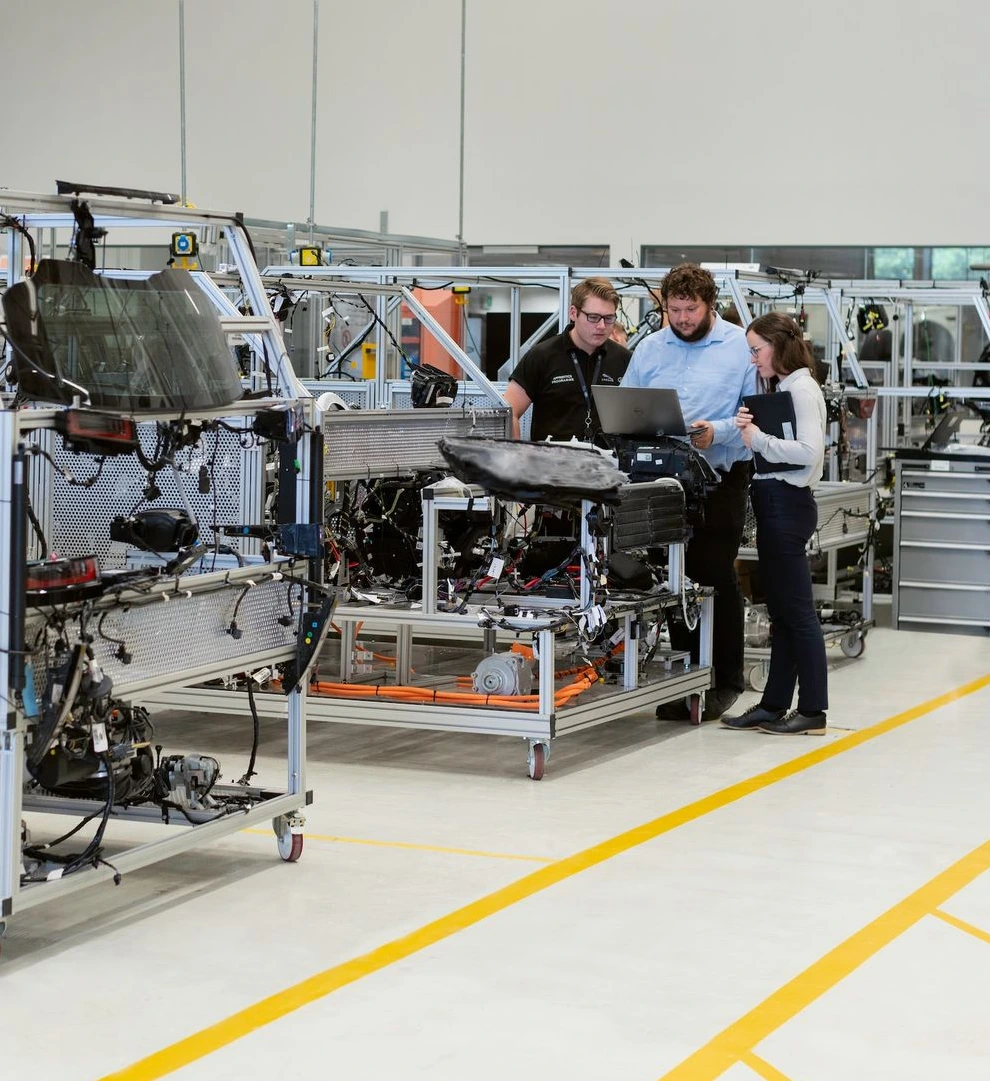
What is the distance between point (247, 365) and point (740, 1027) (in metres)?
5.40

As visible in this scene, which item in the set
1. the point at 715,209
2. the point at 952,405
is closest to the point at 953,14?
the point at 715,209

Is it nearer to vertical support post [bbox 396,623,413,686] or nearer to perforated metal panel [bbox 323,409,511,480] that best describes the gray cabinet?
perforated metal panel [bbox 323,409,511,480]

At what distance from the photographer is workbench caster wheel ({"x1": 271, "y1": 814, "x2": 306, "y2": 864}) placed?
4840 millimetres

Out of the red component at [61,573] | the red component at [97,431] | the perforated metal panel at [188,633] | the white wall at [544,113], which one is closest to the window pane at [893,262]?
the white wall at [544,113]

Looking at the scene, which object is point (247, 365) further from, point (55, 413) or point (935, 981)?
point (935, 981)

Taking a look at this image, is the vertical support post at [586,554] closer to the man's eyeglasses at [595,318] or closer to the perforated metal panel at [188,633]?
the man's eyeglasses at [595,318]

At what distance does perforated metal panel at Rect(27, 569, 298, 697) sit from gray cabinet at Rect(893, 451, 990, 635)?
18.8ft

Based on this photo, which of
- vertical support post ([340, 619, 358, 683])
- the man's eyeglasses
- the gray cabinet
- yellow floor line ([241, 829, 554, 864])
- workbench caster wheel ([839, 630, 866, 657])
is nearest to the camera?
yellow floor line ([241, 829, 554, 864])

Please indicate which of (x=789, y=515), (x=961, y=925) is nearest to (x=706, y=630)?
(x=789, y=515)

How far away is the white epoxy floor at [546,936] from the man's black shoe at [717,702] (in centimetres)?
88

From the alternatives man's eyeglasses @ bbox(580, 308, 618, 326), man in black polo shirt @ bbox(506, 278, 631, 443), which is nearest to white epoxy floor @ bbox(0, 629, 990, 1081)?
man in black polo shirt @ bbox(506, 278, 631, 443)

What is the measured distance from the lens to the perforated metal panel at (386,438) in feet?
21.9

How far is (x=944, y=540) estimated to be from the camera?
970 centimetres

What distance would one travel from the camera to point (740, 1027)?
3.62 metres
